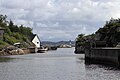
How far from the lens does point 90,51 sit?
11312 cm

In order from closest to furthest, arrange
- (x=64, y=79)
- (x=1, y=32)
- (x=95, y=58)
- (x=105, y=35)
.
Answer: (x=64, y=79)
(x=95, y=58)
(x=105, y=35)
(x=1, y=32)

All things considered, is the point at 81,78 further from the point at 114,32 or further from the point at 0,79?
the point at 114,32

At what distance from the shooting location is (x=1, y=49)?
170m

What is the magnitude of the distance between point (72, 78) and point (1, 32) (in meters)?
143

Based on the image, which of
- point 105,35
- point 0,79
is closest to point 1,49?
point 105,35

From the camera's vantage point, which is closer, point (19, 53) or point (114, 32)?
point (114, 32)

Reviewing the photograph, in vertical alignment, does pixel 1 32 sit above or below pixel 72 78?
above

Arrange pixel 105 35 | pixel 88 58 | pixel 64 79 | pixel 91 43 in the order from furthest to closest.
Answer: pixel 105 35
pixel 91 43
pixel 88 58
pixel 64 79

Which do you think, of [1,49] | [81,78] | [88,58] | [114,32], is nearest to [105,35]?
[114,32]

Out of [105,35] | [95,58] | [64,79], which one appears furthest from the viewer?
[105,35]

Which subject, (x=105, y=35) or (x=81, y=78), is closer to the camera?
(x=81, y=78)

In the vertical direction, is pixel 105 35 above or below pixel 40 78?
above

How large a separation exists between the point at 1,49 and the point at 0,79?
113416 millimetres

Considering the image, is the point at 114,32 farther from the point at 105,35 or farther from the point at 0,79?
the point at 0,79
